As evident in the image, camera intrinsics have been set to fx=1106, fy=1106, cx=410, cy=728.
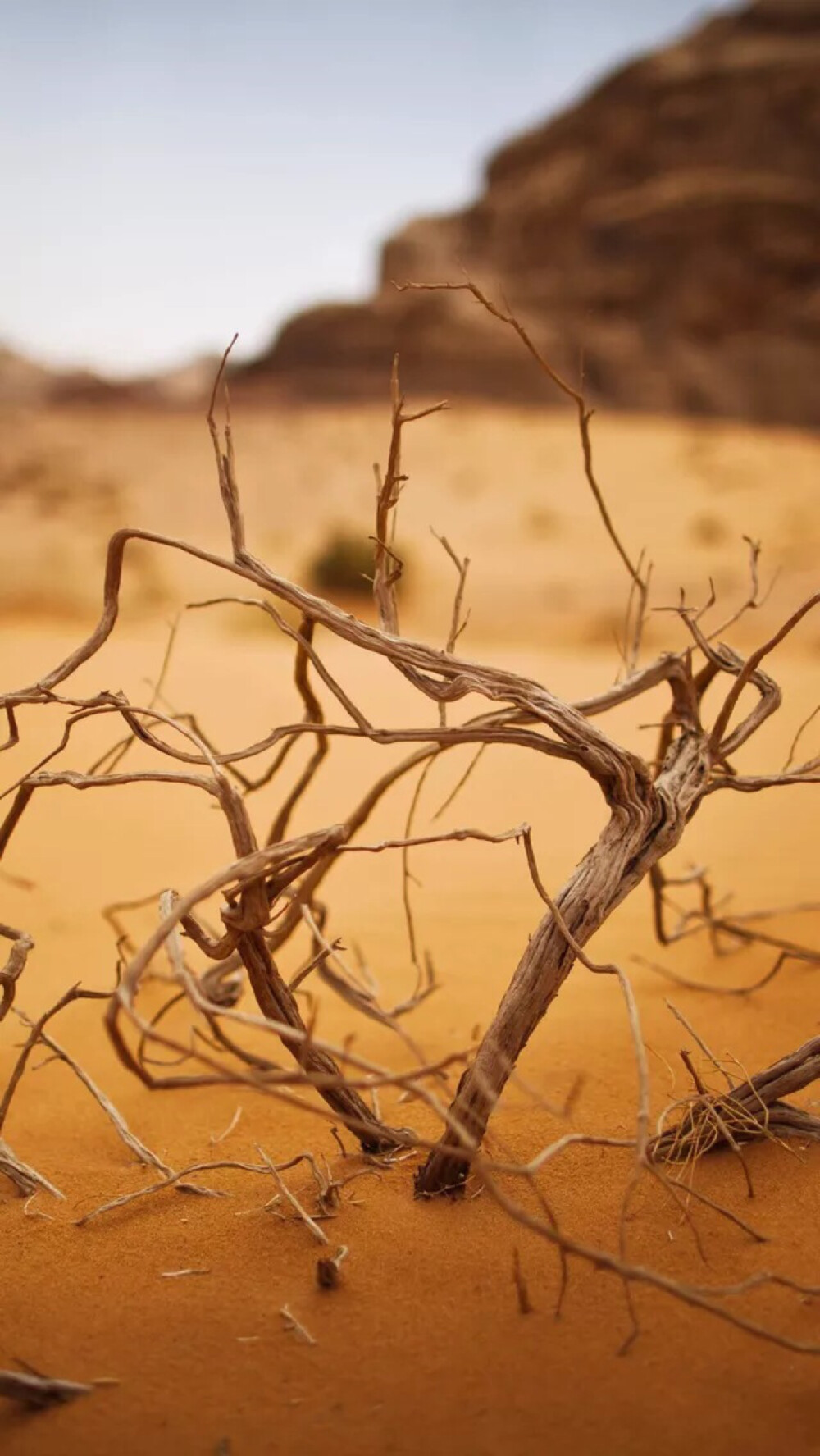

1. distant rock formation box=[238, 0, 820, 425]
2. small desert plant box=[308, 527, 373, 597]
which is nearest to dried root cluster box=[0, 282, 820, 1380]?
small desert plant box=[308, 527, 373, 597]

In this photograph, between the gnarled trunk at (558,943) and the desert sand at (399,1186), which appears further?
the gnarled trunk at (558,943)

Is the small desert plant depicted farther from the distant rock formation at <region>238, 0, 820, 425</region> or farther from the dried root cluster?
the distant rock formation at <region>238, 0, 820, 425</region>

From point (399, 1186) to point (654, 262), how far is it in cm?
2737

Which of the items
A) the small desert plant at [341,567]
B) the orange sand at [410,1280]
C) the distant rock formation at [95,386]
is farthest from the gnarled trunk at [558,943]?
the small desert plant at [341,567]

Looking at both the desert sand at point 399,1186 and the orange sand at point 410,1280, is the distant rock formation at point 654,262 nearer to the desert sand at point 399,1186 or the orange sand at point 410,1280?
the desert sand at point 399,1186

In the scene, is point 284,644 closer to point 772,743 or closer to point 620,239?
point 772,743

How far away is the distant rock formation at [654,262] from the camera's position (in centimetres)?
2405

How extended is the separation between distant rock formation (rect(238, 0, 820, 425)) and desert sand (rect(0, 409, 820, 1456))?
1875 centimetres

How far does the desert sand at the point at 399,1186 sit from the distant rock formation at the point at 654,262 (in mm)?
18746

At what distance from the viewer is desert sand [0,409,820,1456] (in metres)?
1.44

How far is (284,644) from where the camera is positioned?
939cm

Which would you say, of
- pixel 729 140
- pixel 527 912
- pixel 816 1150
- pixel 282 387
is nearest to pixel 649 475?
pixel 282 387

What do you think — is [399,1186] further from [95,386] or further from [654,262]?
[95,386]

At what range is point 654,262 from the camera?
26000mm
